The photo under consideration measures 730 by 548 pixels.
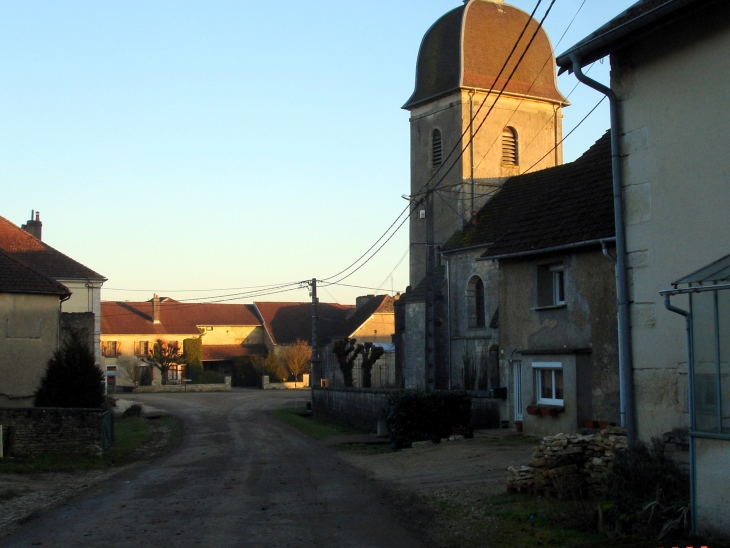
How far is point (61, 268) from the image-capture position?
1657 inches

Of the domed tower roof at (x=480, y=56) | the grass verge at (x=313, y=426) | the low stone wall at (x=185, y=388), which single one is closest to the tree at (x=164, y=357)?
the low stone wall at (x=185, y=388)

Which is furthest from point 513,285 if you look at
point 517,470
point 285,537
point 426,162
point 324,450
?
point 426,162

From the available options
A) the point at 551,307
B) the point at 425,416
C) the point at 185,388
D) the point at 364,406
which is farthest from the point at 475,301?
the point at 185,388

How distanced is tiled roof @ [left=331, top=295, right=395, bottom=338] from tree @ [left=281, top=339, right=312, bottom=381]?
11.0 feet

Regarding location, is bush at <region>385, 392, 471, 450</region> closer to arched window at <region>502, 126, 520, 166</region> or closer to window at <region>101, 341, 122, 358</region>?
arched window at <region>502, 126, 520, 166</region>

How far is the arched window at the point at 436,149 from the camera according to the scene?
37.7m

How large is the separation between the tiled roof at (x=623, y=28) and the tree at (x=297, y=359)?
57.7 metres

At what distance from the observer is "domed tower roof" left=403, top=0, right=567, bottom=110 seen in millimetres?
36875

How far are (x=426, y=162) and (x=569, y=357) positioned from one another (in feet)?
70.9

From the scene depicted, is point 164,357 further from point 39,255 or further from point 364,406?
point 364,406

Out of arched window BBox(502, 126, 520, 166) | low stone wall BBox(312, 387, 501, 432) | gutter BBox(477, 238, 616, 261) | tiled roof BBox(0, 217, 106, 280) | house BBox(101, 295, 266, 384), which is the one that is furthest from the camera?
house BBox(101, 295, 266, 384)

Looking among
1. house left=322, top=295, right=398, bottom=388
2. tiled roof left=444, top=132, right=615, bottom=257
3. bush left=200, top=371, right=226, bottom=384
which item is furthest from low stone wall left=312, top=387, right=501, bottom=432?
bush left=200, top=371, right=226, bottom=384

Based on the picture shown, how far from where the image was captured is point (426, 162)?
38.3 meters

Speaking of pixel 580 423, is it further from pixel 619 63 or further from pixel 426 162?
pixel 426 162
